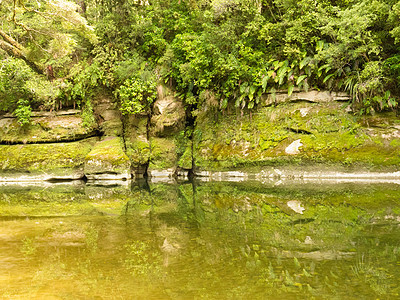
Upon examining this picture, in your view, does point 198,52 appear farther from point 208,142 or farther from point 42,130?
point 42,130

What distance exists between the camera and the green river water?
3.24 m

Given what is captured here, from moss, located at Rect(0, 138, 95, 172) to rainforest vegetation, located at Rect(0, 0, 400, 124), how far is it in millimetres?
1753

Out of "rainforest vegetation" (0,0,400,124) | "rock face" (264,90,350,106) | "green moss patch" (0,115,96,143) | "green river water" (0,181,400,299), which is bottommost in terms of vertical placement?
"green moss patch" (0,115,96,143)

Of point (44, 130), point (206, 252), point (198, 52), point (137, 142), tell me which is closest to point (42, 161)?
point (44, 130)

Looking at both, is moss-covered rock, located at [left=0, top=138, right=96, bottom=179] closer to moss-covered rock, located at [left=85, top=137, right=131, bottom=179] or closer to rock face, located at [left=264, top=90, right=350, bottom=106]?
moss-covered rock, located at [left=85, top=137, right=131, bottom=179]

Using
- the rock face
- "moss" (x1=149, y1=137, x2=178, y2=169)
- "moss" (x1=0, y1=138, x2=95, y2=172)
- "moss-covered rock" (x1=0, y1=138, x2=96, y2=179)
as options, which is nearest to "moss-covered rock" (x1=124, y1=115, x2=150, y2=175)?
"moss" (x1=149, y1=137, x2=178, y2=169)

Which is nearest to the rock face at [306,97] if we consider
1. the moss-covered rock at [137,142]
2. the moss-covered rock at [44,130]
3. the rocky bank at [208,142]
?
the rocky bank at [208,142]

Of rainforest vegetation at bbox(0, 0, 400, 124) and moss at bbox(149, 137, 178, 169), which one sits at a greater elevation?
rainforest vegetation at bbox(0, 0, 400, 124)

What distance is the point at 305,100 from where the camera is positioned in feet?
51.9

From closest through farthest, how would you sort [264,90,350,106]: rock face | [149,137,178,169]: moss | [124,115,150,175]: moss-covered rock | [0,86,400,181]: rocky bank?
[0,86,400,181]: rocky bank → [264,90,350,106]: rock face → [149,137,178,169]: moss → [124,115,150,175]: moss-covered rock

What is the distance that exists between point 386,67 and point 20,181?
1867cm

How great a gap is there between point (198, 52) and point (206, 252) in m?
13.4

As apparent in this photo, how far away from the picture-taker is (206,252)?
14.5ft

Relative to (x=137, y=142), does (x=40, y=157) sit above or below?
below
